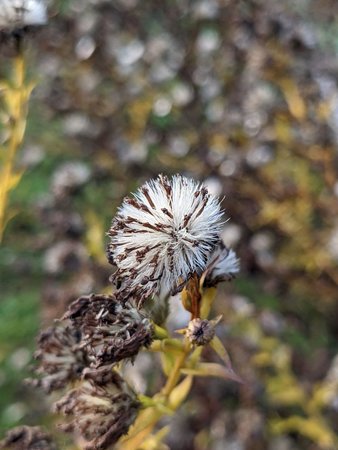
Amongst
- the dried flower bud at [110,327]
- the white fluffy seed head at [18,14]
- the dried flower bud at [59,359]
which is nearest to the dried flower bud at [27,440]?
the dried flower bud at [59,359]

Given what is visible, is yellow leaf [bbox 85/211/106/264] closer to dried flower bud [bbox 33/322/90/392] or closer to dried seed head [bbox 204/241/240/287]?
dried flower bud [bbox 33/322/90/392]

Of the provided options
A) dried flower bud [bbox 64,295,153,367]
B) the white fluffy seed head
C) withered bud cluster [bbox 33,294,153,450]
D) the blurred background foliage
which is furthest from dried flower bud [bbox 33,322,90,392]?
the blurred background foliage

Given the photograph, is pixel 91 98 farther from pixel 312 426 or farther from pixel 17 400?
pixel 312 426

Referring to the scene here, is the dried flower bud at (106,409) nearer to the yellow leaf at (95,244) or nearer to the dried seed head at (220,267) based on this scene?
the dried seed head at (220,267)

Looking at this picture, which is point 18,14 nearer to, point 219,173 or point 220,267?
point 220,267


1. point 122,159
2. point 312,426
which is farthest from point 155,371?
point 122,159

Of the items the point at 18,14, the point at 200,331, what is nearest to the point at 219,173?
the point at 18,14
